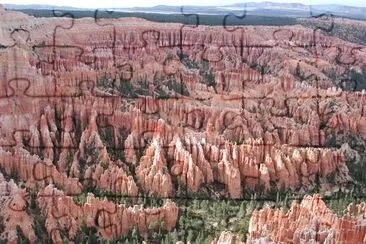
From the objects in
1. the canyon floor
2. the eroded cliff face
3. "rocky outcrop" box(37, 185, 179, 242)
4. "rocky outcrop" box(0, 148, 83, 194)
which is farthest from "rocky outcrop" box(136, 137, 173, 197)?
the eroded cliff face

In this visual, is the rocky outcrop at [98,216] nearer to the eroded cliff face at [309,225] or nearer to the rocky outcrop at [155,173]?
the rocky outcrop at [155,173]

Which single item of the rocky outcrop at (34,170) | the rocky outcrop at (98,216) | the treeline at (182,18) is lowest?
the rocky outcrop at (98,216)

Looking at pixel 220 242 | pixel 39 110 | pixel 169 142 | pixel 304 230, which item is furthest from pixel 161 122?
pixel 304 230

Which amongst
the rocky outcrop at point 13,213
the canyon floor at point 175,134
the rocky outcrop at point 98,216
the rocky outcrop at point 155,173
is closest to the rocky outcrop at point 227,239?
the canyon floor at point 175,134

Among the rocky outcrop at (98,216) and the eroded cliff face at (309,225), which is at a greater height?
the eroded cliff face at (309,225)

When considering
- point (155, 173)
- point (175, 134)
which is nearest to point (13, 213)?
point (155, 173)

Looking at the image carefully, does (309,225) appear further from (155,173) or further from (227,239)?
(155,173)
